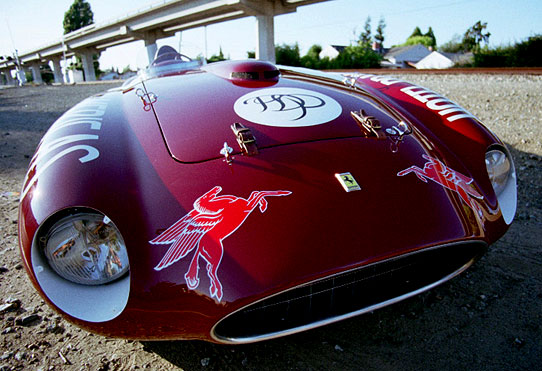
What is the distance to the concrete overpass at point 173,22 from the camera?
19509 millimetres

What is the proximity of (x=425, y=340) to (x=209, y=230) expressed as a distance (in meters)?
0.98

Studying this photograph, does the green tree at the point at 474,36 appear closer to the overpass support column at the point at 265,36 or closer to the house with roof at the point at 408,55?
the house with roof at the point at 408,55

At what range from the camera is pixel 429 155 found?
1.60 meters

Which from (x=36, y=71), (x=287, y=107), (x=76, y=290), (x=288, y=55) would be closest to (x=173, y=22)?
(x=288, y=55)

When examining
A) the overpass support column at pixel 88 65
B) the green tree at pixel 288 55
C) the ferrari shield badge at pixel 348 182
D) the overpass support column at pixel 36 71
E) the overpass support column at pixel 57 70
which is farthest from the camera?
the overpass support column at pixel 36 71

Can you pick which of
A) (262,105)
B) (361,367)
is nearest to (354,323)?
(361,367)

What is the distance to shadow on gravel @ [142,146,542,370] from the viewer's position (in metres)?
1.35

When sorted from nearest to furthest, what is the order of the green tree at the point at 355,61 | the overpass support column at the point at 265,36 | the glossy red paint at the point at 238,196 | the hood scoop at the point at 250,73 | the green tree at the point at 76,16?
the glossy red paint at the point at 238,196, the hood scoop at the point at 250,73, the overpass support column at the point at 265,36, the green tree at the point at 355,61, the green tree at the point at 76,16

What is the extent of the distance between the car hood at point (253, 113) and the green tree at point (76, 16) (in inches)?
2630

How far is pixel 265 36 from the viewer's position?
2011 cm

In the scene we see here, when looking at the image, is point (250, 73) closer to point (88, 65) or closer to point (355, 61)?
point (355, 61)

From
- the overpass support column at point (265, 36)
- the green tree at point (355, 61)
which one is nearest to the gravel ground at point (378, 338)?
the overpass support column at point (265, 36)

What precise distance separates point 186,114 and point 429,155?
1.11 metres

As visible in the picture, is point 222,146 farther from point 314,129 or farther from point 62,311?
point 62,311
